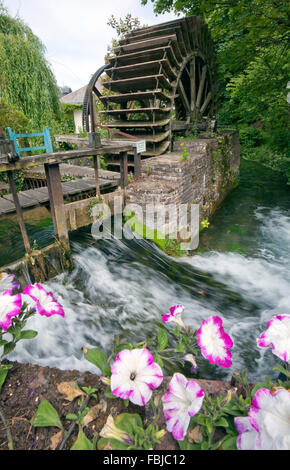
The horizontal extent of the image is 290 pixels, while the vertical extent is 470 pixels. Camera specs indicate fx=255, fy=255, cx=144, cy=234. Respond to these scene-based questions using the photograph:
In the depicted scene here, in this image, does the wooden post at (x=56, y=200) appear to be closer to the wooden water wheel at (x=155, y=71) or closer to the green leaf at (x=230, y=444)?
the green leaf at (x=230, y=444)

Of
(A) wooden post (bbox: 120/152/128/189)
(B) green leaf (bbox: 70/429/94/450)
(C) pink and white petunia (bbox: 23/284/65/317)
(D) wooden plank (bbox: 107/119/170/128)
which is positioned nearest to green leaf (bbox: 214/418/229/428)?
(B) green leaf (bbox: 70/429/94/450)

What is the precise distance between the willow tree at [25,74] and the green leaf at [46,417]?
7752mm

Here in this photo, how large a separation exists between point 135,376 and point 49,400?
498 millimetres

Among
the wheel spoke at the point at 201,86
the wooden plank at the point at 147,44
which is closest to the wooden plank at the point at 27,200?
the wooden plank at the point at 147,44

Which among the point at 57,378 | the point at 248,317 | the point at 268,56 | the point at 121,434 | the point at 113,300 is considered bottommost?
the point at 248,317

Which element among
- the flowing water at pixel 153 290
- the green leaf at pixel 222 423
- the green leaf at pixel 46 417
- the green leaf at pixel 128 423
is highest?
the green leaf at pixel 222 423

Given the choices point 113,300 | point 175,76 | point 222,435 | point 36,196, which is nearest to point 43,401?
point 222,435

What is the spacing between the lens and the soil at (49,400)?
102 cm

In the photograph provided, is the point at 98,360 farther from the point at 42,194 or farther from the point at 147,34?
the point at 147,34

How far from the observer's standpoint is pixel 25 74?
7.40 m

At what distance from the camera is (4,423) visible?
104cm

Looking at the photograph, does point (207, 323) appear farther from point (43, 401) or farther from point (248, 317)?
point (248, 317)

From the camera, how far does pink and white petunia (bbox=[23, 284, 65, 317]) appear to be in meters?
1.23

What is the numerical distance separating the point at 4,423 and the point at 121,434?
1.69 feet
